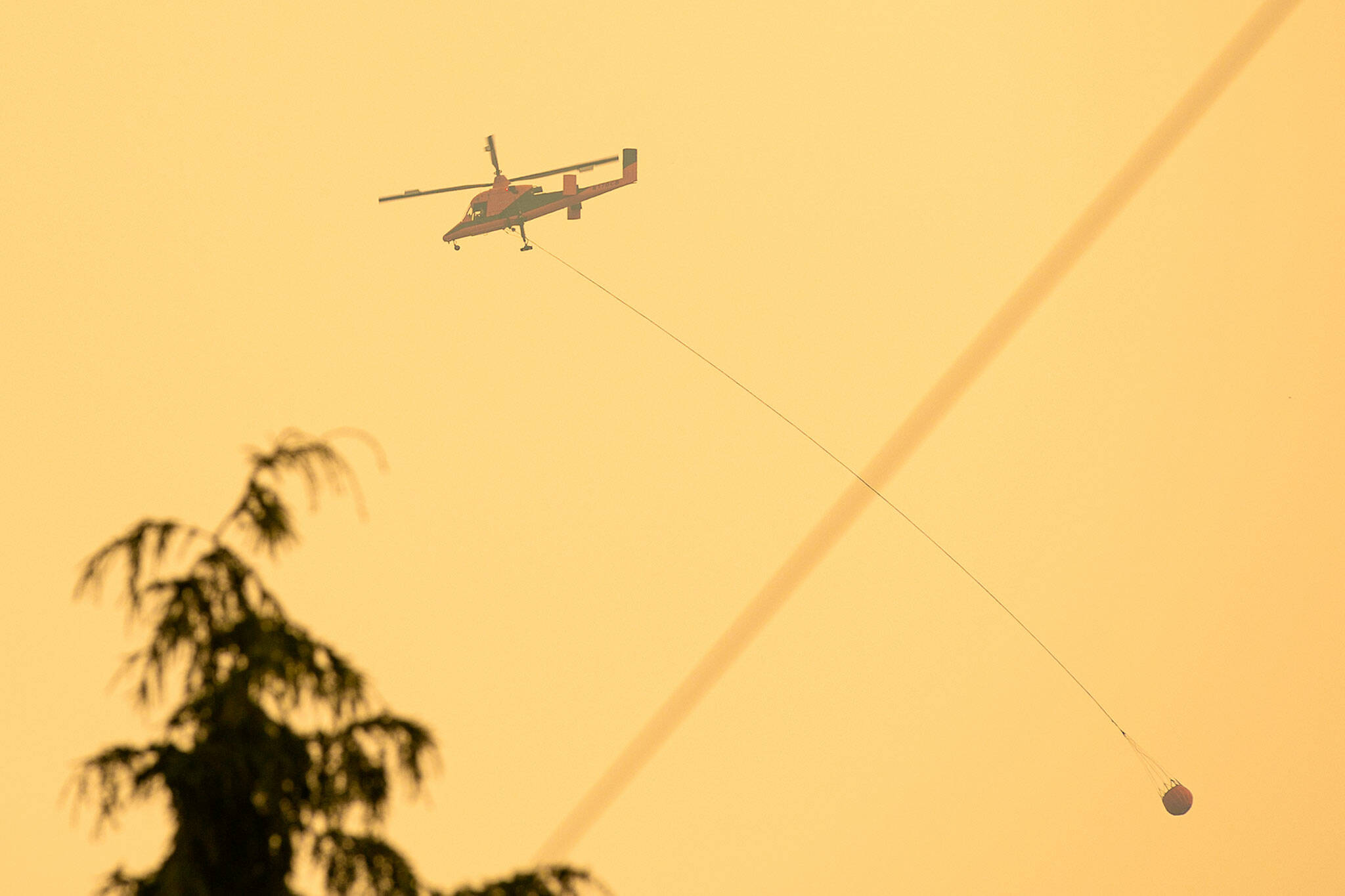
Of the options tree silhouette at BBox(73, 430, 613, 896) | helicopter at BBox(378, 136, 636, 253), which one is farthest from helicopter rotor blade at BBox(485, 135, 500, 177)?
tree silhouette at BBox(73, 430, 613, 896)

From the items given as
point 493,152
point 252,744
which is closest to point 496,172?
point 493,152

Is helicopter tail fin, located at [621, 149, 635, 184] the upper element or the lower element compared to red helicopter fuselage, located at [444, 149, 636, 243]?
upper

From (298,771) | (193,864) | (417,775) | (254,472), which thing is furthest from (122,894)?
(254,472)

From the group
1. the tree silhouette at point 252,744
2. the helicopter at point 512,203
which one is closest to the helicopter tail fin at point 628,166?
the helicopter at point 512,203

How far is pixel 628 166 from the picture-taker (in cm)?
2539

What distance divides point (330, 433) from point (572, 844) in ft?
68.2

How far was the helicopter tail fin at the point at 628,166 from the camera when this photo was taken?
82.6ft

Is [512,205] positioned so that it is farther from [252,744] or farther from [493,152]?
[252,744]

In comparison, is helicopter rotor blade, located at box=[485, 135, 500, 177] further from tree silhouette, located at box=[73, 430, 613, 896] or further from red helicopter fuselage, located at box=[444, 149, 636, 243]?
tree silhouette, located at box=[73, 430, 613, 896]

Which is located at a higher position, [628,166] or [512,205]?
[628,166]

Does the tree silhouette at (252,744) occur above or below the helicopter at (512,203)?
below

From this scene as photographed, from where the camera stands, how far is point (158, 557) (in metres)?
3.21

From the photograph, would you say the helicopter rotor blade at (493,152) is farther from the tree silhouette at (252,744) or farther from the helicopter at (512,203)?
the tree silhouette at (252,744)

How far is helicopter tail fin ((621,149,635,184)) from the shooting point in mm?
25188
